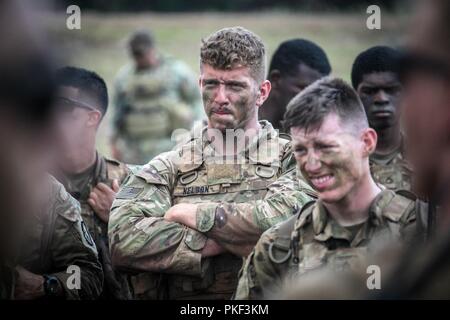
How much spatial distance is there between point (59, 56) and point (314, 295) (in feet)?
2.96

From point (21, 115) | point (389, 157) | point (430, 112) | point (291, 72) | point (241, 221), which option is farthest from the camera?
point (291, 72)

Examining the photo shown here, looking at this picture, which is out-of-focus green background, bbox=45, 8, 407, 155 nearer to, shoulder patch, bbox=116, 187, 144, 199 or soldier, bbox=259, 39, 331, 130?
soldier, bbox=259, 39, 331, 130

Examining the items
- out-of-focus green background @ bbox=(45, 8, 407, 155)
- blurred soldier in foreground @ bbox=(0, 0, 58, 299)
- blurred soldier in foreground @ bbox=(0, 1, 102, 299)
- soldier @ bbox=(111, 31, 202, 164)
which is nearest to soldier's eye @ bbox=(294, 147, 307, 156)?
blurred soldier in foreground @ bbox=(0, 1, 102, 299)

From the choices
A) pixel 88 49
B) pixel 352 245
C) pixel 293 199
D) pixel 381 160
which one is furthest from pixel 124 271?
pixel 88 49

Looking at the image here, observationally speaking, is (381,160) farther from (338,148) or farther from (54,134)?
(54,134)

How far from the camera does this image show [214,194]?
247 inches

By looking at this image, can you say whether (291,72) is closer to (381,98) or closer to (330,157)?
(381,98)

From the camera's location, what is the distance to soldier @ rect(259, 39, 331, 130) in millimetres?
8305

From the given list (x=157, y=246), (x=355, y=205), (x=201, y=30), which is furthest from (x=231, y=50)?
(x=201, y=30)

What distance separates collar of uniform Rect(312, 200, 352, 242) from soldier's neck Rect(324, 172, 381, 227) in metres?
0.03

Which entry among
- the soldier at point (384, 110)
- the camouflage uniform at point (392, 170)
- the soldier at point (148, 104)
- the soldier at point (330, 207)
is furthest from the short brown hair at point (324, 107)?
the soldier at point (148, 104)

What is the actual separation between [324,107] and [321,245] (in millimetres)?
703

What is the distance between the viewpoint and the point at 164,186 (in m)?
6.25

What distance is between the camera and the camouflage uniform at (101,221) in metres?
6.87
